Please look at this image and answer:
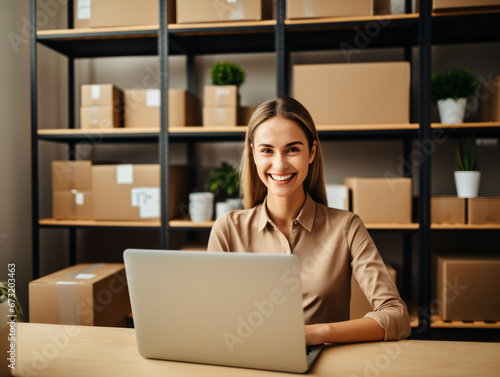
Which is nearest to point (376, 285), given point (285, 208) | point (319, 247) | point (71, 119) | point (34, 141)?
point (319, 247)

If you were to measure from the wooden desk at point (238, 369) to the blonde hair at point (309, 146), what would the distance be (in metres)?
0.59

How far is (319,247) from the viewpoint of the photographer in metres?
1.20

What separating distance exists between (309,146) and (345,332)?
0.59 m

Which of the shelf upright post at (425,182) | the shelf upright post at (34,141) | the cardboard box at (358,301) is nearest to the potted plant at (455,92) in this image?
the shelf upright post at (425,182)

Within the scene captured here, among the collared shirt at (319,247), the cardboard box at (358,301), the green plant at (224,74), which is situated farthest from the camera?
the green plant at (224,74)

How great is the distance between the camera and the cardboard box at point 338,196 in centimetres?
188

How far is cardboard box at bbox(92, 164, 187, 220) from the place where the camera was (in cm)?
200

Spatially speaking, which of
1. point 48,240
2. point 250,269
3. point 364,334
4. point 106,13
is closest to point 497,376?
point 364,334

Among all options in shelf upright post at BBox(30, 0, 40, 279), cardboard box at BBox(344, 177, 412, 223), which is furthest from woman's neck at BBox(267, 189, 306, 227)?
shelf upright post at BBox(30, 0, 40, 279)

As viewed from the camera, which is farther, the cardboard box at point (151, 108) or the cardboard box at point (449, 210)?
the cardboard box at point (151, 108)

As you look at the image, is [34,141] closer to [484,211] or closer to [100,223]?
[100,223]

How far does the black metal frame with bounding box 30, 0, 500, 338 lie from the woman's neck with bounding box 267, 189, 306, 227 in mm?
707

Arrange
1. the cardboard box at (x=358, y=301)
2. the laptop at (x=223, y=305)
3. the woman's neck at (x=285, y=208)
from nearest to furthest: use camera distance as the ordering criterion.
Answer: the laptop at (x=223, y=305)
the woman's neck at (x=285, y=208)
the cardboard box at (x=358, y=301)

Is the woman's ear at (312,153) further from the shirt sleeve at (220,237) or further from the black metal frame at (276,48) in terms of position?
the black metal frame at (276,48)
